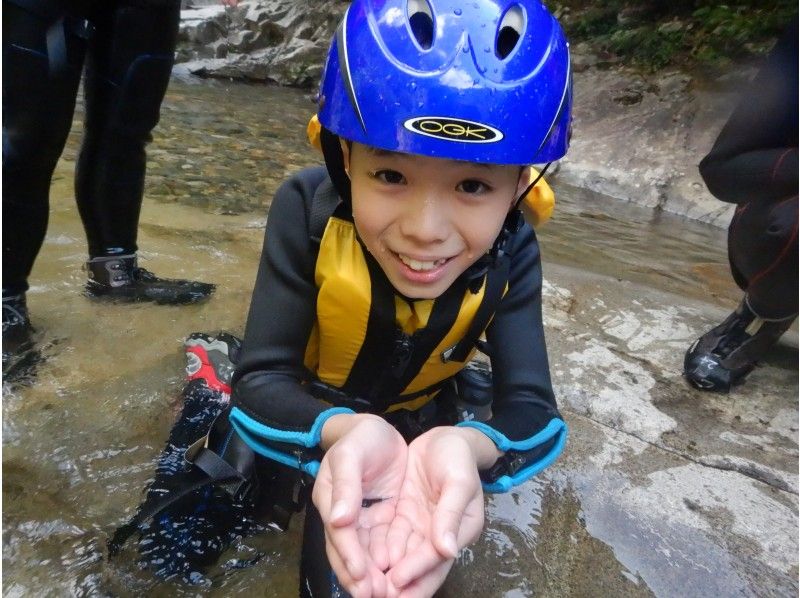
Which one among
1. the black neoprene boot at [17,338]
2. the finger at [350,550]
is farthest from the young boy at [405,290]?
the black neoprene boot at [17,338]

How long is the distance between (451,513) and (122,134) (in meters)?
2.32

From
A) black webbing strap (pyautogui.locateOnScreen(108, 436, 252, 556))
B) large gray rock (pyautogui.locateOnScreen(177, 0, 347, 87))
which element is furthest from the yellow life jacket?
large gray rock (pyautogui.locateOnScreen(177, 0, 347, 87))

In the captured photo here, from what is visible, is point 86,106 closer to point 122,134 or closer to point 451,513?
point 122,134

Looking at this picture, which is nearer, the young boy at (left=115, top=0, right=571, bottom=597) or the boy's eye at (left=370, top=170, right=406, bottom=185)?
the young boy at (left=115, top=0, right=571, bottom=597)

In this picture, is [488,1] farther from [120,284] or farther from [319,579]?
[120,284]

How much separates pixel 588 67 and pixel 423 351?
30.6ft

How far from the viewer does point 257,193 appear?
17.1ft

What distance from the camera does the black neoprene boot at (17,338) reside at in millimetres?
2242

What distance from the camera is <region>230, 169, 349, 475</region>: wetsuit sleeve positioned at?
4.67ft

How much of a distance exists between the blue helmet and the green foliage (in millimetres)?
7568

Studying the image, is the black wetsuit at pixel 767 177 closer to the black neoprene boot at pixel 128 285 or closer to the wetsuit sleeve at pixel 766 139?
the wetsuit sleeve at pixel 766 139

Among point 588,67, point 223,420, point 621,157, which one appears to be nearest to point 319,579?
point 223,420

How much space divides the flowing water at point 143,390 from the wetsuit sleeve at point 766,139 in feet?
4.53

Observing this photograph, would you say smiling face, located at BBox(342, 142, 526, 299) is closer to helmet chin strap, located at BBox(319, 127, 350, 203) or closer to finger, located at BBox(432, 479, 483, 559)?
helmet chin strap, located at BBox(319, 127, 350, 203)
